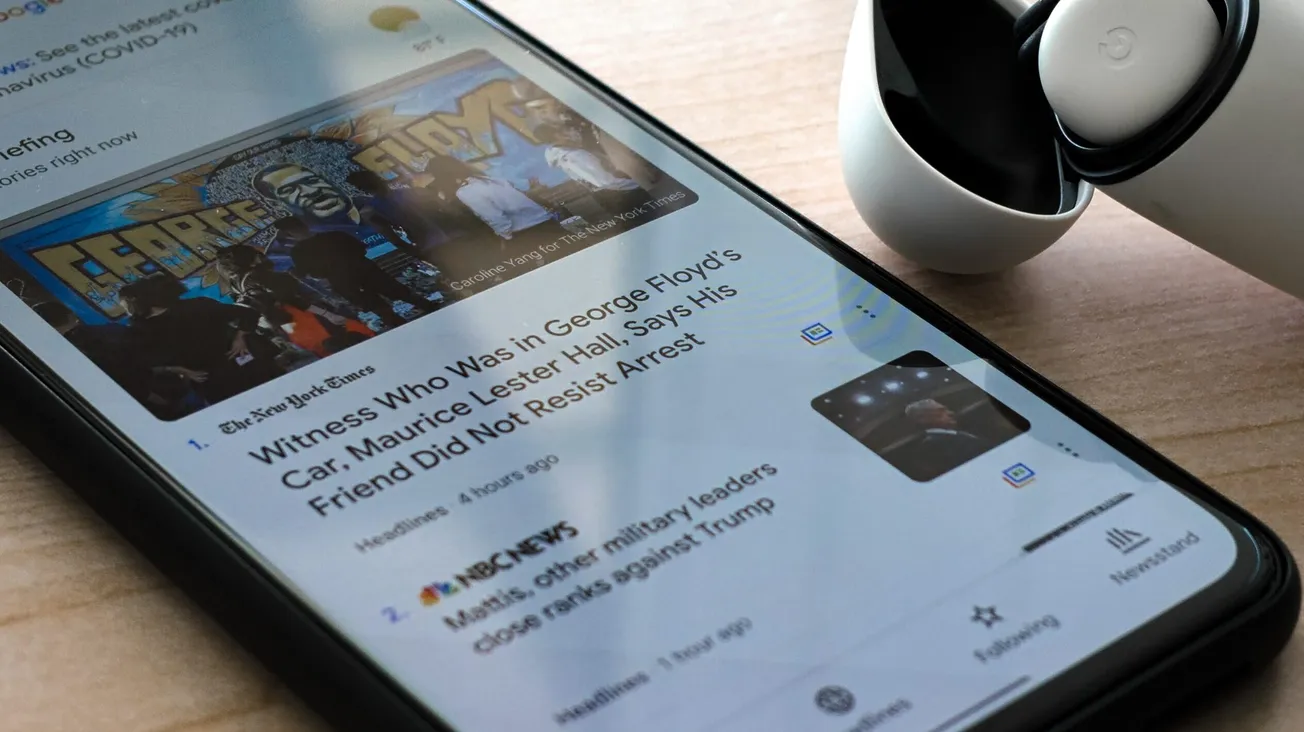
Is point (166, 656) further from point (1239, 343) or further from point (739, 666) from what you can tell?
point (1239, 343)

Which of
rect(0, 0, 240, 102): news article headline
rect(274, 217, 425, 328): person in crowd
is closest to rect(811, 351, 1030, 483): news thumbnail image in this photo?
rect(274, 217, 425, 328): person in crowd

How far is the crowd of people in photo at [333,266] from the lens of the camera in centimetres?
31

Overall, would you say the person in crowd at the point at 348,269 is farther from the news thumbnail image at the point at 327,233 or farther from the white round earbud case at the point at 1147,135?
the white round earbud case at the point at 1147,135

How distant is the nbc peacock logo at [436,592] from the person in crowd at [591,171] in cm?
12

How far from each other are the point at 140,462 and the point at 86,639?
0.04 m

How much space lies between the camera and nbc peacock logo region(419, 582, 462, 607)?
26 centimetres

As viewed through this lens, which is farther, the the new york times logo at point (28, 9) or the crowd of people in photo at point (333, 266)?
the the new york times logo at point (28, 9)

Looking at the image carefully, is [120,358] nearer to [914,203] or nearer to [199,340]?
[199,340]

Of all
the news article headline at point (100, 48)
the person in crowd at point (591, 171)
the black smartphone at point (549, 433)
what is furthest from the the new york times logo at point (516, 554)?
the news article headline at point (100, 48)

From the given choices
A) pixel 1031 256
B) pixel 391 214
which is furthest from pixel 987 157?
pixel 391 214

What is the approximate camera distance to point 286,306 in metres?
0.32

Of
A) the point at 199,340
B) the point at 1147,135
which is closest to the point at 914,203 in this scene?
the point at 1147,135

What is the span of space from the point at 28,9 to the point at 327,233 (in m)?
0.15

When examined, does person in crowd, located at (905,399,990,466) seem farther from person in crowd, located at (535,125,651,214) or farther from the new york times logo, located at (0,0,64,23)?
the new york times logo, located at (0,0,64,23)
